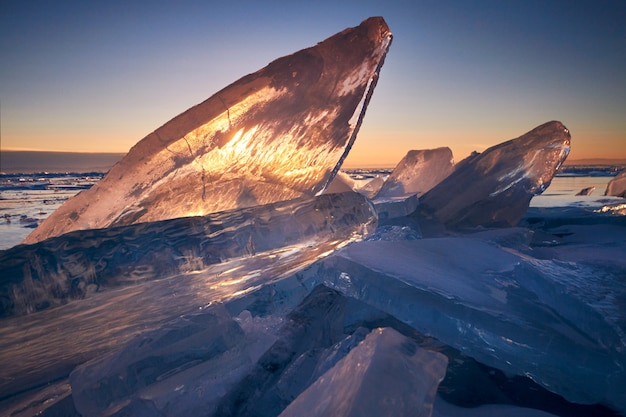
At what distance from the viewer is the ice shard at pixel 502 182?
8.51 ft

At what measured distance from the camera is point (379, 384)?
25.9 inches

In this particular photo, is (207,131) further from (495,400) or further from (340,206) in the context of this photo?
(495,400)

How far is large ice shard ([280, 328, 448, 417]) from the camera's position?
2.05 feet

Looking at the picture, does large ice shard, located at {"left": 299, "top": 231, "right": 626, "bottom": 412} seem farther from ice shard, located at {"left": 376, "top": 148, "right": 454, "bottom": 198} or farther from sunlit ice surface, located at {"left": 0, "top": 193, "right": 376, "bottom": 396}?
ice shard, located at {"left": 376, "top": 148, "right": 454, "bottom": 198}

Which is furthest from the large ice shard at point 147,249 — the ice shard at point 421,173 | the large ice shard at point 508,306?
the ice shard at point 421,173

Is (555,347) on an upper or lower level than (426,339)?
upper

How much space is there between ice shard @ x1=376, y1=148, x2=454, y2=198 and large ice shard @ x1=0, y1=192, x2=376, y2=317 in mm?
2476

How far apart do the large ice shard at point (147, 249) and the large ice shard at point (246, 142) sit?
171mm

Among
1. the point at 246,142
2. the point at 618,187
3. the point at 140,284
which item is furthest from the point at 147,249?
the point at 618,187

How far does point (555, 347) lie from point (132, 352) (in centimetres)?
106

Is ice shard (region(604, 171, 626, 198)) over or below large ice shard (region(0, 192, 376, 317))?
below

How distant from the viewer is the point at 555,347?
2.97 feet

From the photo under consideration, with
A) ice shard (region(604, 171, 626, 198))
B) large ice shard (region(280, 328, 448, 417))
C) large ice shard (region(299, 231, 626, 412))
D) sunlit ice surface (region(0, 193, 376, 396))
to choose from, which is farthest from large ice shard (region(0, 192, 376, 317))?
ice shard (region(604, 171, 626, 198))

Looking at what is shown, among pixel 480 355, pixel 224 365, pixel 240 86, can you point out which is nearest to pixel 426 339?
pixel 480 355
